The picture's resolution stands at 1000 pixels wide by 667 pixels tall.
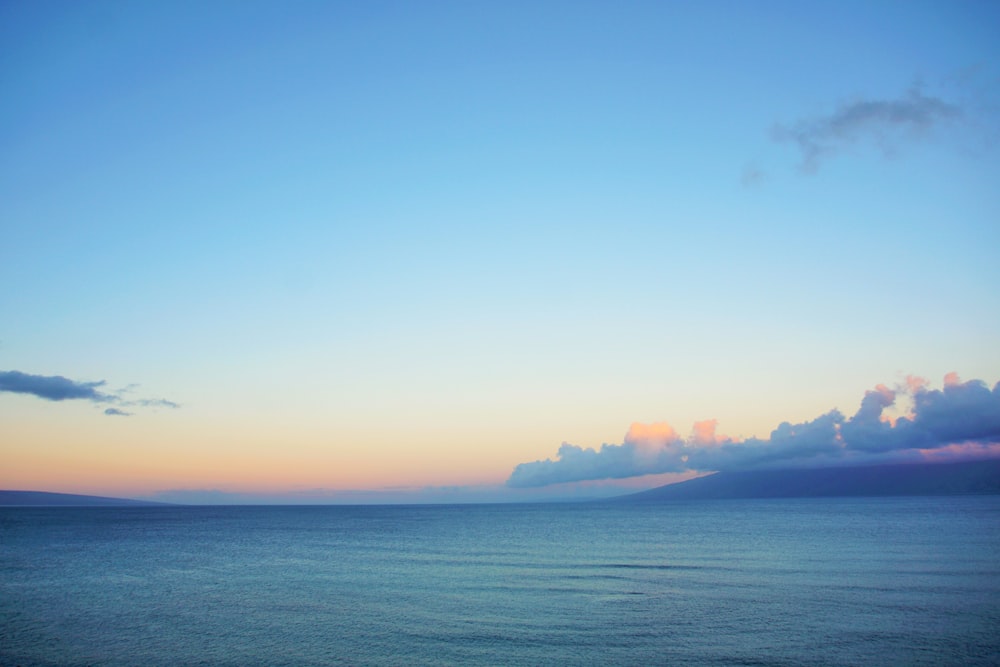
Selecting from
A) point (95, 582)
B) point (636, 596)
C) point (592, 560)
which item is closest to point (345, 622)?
point (636, 596)

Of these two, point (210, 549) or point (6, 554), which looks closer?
point (6, 554)

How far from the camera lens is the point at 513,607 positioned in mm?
37375

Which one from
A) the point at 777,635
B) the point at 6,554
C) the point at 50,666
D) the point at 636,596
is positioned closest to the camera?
the point at 50,666

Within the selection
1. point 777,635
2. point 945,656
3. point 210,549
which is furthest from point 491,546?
point 945,656

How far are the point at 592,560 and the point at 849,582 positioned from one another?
912 inches

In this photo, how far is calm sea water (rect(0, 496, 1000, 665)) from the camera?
92.7 ft

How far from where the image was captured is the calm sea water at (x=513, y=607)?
28.3m

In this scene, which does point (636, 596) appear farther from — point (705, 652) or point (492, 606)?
point (705, 652)

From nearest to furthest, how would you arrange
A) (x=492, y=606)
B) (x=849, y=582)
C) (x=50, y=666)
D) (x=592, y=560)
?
(x=50, y=666), (x=492, y=606), (x=849, y=582), (x=592, y=560)

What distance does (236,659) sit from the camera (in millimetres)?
27969

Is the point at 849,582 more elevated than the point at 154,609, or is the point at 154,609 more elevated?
the point at 154,609

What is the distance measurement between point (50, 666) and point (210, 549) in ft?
180

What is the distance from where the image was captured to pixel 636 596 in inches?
1591

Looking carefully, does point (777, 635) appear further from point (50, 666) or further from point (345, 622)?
point (50, 666)
